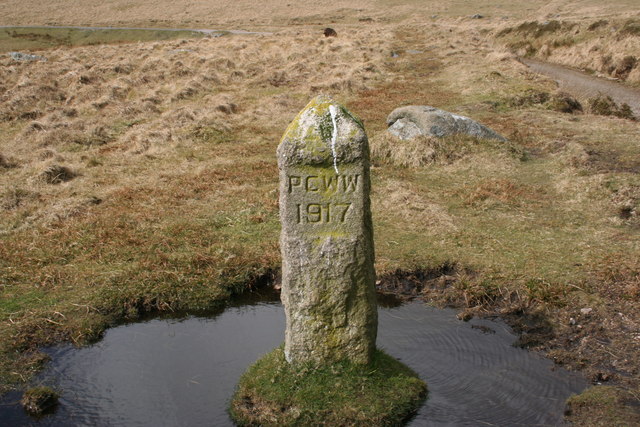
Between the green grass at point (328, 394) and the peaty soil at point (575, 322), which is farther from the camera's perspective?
the peaty soil at point (575, 322)

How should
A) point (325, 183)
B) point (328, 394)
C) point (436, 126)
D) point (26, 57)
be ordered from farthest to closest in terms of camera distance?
point (26, 57), point (436, 126), point (328, 394), point (325, 183)

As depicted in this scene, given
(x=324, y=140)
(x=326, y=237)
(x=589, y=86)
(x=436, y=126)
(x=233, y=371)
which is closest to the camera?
(x=324, y=140)

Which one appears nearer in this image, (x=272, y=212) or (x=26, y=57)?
(x=272, y=212)

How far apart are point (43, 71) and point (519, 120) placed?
89.0 feet

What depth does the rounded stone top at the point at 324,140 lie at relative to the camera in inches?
282

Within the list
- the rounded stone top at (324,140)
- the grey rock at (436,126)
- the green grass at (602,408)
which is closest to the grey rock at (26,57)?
the grey rock at (436,126)

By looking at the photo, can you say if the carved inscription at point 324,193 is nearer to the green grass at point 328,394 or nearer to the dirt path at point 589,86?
the green grass at point 328,394

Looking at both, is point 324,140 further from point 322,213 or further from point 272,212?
point 272,212

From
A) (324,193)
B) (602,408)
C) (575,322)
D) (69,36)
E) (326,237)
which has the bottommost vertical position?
(602,408)

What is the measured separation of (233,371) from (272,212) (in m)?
5.75

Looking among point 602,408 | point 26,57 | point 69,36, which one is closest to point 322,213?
point 602,408

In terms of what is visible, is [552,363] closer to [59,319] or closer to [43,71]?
[59,319]

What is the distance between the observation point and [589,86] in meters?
28.4

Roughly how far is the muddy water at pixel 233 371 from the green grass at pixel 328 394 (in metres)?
0.29
